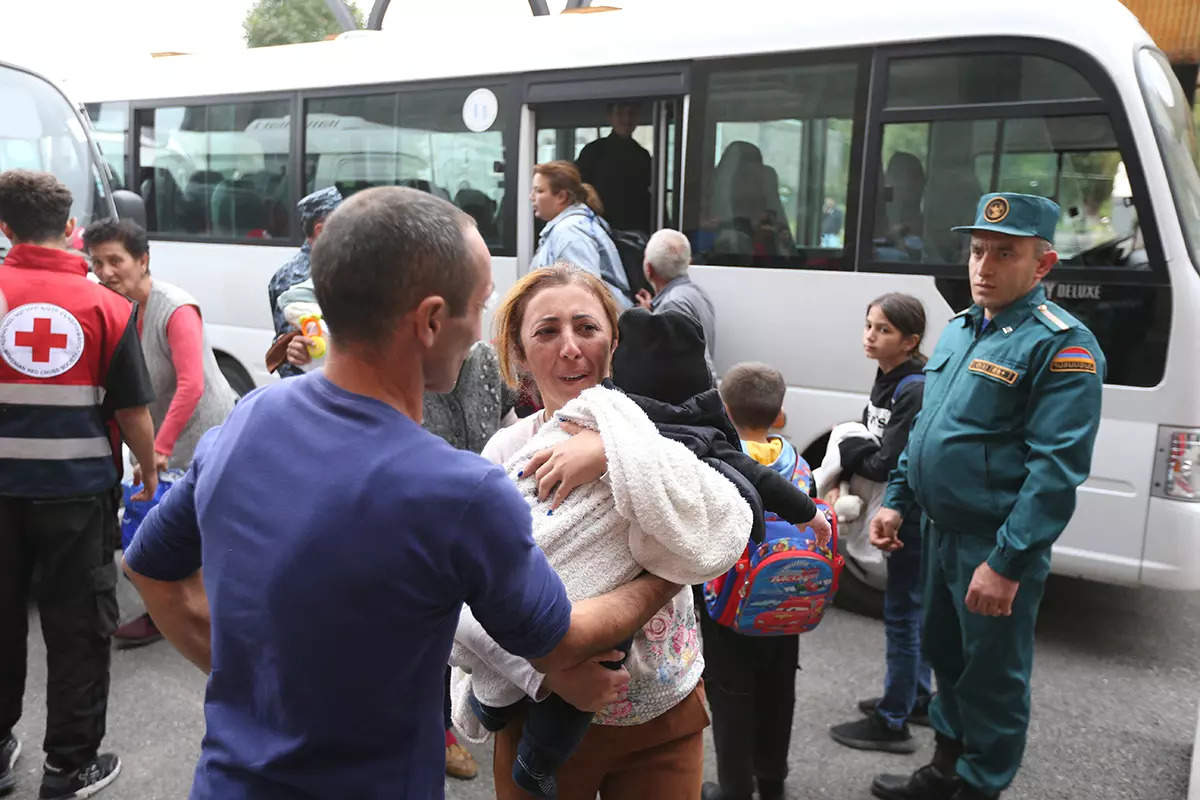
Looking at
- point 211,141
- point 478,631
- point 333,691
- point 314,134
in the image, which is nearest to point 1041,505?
point 478,631

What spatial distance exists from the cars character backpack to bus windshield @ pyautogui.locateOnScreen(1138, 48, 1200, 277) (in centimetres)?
288

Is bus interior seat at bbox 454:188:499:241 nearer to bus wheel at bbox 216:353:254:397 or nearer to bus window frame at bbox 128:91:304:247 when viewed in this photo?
bus window frame at bbox 128:91:304:247

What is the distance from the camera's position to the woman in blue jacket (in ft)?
18.5

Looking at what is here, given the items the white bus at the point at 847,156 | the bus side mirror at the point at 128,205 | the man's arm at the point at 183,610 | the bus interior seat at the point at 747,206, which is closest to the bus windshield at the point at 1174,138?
the white bus at the point at 847,156

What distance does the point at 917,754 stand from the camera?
3.99 meters

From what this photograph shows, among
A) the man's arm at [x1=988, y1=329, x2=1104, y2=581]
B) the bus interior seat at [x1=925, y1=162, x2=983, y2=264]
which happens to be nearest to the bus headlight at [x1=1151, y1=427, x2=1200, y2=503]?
the bus interior seat at [x1=925, y1=162, x2=983, y2=264]

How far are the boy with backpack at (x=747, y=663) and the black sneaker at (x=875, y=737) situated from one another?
2.84 feet

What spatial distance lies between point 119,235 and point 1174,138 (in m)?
4.71

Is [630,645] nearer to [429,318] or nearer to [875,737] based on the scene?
[429,318]

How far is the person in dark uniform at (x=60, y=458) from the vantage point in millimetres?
3350

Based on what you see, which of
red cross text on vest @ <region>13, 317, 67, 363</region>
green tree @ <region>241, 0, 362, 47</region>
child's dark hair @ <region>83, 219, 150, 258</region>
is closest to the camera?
red cross text on vest @ <region>13, 317, 67, 363</region>

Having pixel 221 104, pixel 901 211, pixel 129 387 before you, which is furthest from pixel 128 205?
pixel 901 211

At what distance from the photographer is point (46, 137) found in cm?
611

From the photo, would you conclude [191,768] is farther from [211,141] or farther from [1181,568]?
[211,141]
